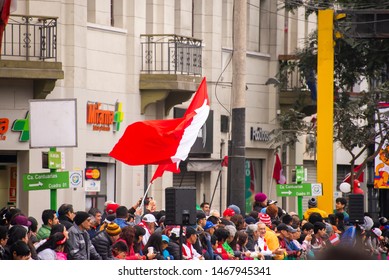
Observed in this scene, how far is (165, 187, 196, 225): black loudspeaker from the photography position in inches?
707

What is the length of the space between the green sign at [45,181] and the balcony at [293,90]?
66.3 feet

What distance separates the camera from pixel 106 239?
1802cm

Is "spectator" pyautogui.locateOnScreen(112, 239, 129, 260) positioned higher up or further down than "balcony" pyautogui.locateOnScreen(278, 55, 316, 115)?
further down

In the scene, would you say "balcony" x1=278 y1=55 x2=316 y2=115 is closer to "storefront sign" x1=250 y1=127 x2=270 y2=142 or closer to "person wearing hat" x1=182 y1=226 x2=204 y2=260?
"storefront sign" x1=250 y1=127 x2=270 y2=142

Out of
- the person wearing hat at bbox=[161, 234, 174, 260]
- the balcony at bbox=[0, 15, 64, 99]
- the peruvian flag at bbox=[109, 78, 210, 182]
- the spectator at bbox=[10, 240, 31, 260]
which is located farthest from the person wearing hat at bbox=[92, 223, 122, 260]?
the balcony at bbox=[0, 15, 64, 99]

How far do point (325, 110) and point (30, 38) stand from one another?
24.8ft

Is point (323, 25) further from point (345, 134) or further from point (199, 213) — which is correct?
point (199, 213)

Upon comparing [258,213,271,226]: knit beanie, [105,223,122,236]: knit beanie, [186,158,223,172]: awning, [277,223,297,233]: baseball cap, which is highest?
[186,158,223,172]: awning

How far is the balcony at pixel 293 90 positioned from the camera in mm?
41469

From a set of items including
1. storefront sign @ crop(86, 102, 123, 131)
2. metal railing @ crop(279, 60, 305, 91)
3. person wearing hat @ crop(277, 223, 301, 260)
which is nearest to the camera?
person wearing hat @ crop(277, 223, 301, 260)

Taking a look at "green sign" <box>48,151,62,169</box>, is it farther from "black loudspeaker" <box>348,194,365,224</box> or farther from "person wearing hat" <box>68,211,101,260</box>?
"black loudspeaker" <box>348,194,365,224</box>

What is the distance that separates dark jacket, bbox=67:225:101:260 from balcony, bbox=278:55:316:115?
24.0 metres

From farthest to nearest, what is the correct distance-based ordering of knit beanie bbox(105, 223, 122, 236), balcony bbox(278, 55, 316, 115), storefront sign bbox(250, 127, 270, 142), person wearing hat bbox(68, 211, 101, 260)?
1. balcony bbox(278, 55, 316, 115)
2. storefront sign bbox(250, 127, 270, 142)
3. knit beanie bbox(105, 223, 122, 236)
4. person wearing hat bbox(68, 211, 101, 260)

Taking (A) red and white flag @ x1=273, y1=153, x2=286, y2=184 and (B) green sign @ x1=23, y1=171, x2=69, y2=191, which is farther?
(A) red and white flag @ x1=273, y1=153, x2=286, y2=184
